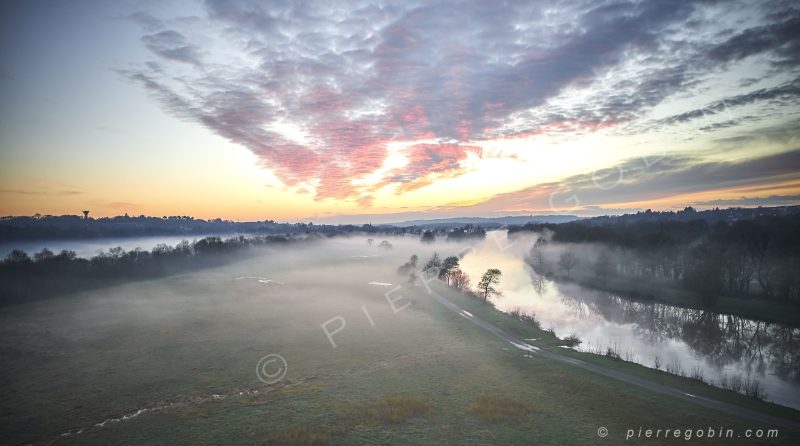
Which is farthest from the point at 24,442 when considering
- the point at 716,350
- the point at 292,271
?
the point at 292,271

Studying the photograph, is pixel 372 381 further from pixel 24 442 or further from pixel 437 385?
pixel 24 442

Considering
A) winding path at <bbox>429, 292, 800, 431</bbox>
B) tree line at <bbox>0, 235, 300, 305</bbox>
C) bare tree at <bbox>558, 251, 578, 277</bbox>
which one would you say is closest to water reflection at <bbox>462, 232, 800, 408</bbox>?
winding path at <bbox>429, 292, 800, 431</bbox>

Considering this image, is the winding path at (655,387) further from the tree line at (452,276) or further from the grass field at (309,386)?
the tree line at (452,276)

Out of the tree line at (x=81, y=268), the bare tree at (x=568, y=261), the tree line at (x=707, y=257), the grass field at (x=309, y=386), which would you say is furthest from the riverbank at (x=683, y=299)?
the tree line at (x=81, y=268)

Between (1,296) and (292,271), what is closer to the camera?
(1,296)

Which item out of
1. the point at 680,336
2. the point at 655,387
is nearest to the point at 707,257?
the point at 680,336

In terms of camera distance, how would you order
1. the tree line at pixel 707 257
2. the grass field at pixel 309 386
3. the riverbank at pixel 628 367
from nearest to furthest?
1. the grass field at pixel 309 386
2. the riverbank at pixel 628 367
3. the tree line at pixel 707 257
